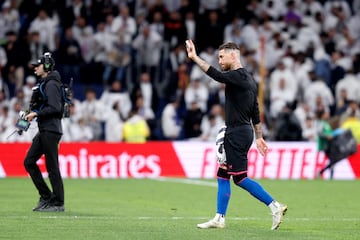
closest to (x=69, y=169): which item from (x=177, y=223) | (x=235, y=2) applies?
(x=235, y=2)

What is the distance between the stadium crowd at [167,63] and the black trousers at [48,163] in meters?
12.4

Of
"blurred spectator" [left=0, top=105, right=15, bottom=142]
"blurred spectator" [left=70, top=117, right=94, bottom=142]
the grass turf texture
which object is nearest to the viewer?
the grass turf texture

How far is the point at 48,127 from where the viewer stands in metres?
15.0

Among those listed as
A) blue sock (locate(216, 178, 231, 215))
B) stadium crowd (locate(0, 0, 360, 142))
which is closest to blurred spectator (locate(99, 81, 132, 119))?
stadium crowd (locate(0, 0, 360, 142))

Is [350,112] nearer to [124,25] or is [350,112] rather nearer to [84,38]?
[124,25]

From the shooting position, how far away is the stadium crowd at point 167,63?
28.5 m

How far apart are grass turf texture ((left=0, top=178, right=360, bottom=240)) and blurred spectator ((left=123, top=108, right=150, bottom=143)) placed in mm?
3373

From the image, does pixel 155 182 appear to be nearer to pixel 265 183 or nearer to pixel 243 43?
pixel 265 183

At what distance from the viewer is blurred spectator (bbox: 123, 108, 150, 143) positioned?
27688mm

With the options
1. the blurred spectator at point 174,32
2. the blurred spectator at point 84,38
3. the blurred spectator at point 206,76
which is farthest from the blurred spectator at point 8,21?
the blurred spectator at point 206,76

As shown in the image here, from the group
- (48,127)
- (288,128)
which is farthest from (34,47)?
(48,127)

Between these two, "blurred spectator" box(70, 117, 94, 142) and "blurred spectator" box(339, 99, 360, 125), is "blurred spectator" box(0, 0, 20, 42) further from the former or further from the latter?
"blurred spectator" box(339, 99, 360, 125)

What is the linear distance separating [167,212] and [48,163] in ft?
6.68

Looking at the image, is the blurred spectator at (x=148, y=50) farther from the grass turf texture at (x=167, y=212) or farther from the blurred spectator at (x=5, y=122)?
the grass turf texture at (x=167, y=212)
